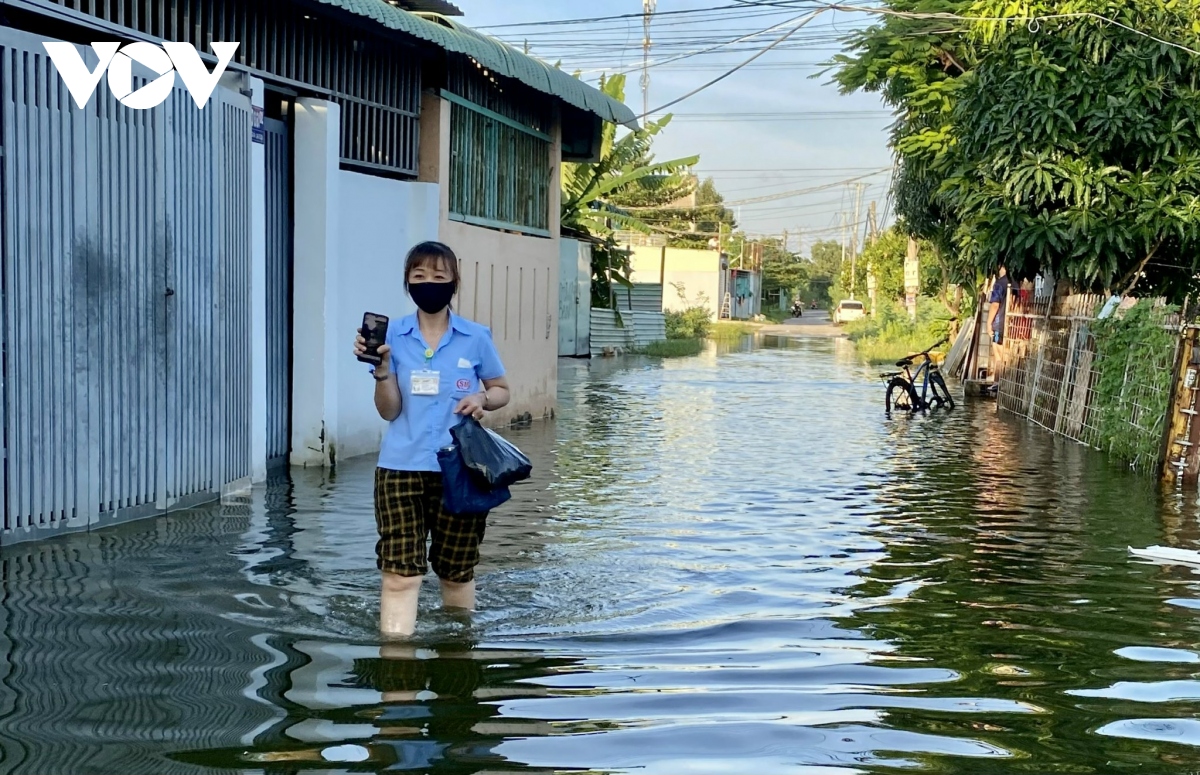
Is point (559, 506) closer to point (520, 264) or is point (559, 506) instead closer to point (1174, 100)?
point (520, 264)

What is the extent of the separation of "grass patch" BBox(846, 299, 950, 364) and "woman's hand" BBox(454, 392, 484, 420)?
32038 millimetres

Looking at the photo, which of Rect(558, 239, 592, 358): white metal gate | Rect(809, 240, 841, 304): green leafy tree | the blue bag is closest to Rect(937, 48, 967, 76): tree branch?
Rect(558, 239, 592, 358): white metal gate

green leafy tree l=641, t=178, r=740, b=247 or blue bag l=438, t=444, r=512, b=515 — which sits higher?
green leafy tree l=641, t=178, r=740, b=247

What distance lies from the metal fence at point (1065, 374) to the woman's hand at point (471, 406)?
9288 mm

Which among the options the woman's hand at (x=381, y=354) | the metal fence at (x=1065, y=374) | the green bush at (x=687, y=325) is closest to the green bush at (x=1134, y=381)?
the metal fence at (x=1065, y=374)

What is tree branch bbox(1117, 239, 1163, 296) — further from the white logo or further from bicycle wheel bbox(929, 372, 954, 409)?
the white logo

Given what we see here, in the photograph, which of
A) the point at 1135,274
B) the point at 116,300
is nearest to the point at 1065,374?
the point at 1135,274

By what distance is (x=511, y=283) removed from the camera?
17.7m

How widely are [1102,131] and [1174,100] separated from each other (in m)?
0.97

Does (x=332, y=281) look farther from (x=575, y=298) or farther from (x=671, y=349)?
(x=671, y=349)

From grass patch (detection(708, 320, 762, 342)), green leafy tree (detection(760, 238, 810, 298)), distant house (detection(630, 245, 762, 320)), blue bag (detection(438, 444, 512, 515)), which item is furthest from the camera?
green leafy tree (detection(760, 238, 810, 298))

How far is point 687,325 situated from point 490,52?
41.6 metres

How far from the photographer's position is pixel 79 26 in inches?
357

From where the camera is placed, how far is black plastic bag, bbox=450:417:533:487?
19.7 ft
